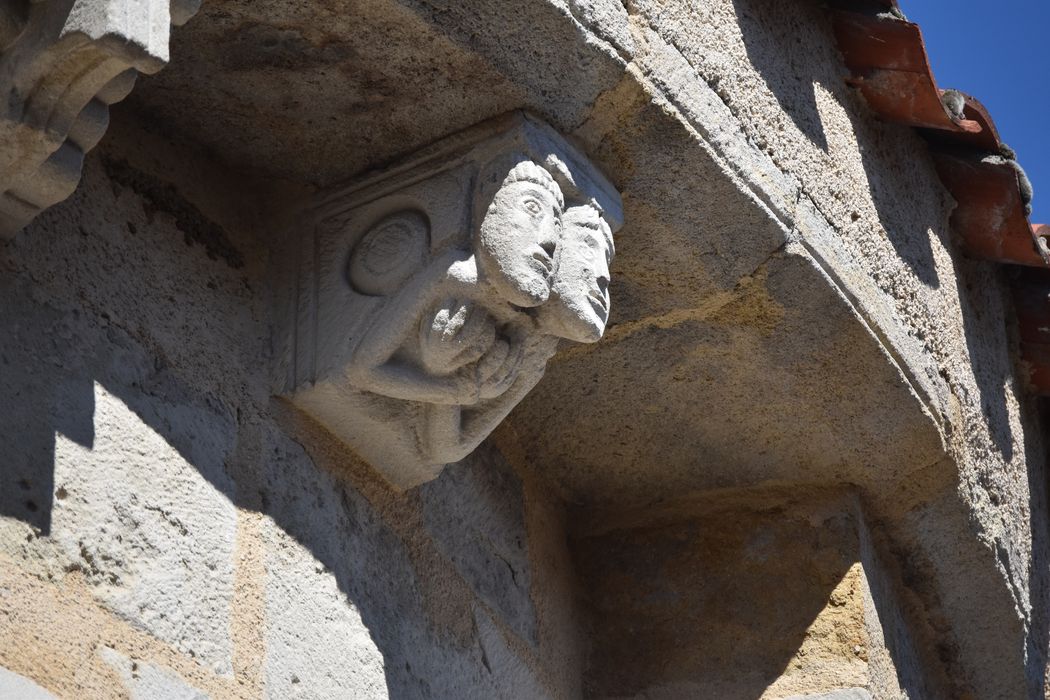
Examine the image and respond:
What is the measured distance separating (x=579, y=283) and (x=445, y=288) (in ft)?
0.59

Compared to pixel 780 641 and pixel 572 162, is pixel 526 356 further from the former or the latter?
pixel 780 641

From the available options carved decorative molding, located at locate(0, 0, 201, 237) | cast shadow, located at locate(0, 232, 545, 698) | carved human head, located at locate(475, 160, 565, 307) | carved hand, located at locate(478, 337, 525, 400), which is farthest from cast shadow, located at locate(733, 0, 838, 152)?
carved decorative molding, located at locate(0, 0, 201, 237)

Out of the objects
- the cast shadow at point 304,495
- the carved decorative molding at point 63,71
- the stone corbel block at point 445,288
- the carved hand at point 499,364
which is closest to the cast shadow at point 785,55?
the stone corbel block at point 445,288

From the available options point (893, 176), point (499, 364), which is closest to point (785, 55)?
point (893, 176)

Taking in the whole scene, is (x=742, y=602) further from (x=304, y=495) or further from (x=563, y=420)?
(x=304, y=495)

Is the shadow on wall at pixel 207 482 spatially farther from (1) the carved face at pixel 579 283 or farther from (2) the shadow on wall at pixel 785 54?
(2) the shadow on wall at pixel 785 54

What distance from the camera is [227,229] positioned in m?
2.52

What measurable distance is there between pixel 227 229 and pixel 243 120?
0.17m

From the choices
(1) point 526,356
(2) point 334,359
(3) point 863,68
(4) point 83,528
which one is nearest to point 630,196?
(1) point 526,356

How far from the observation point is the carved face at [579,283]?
7.48 feet

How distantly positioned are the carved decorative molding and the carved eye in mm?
568

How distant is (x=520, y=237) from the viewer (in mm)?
2242

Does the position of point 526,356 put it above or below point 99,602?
above

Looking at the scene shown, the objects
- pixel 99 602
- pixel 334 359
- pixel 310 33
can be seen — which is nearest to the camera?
pixel 99 602
